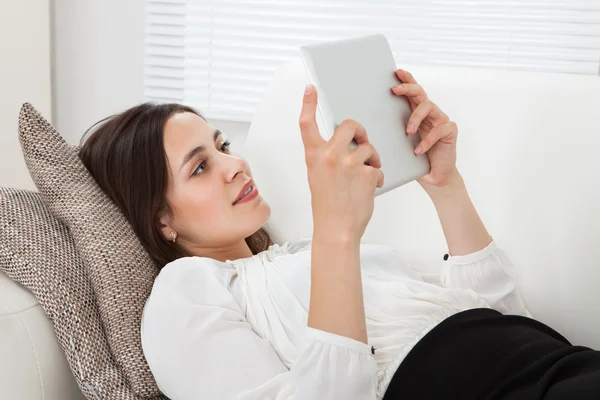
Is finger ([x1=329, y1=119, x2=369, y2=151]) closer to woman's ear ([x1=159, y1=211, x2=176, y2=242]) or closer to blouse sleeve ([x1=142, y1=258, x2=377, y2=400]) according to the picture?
blouse sleeve ([x1=142, y1=258, x2=377, y2=400])

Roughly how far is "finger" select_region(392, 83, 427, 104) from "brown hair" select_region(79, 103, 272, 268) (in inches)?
19.6

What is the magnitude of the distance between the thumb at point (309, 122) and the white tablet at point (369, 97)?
65 millimetres

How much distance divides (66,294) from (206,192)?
0.34 meters

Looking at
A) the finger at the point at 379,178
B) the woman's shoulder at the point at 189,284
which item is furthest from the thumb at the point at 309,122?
the woman's shoulder at the point at 189,284

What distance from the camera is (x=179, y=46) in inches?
104

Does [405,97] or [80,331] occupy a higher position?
[405,97]

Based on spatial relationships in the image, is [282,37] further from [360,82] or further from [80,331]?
[80,331]

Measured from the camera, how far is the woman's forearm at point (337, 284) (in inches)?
42.2

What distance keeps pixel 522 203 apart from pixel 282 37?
48.8 inches

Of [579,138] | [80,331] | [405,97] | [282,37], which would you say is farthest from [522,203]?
[282,37]

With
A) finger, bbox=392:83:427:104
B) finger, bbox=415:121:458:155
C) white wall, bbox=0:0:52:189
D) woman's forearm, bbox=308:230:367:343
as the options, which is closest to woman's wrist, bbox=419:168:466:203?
finger, bbox=415:121:458:155

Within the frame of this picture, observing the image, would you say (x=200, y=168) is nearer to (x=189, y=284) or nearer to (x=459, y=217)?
(x=189, y=284)

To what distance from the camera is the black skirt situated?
114 cm

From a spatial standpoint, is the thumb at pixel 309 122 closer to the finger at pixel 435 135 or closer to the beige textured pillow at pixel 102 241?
the finger at pixel 435 135
